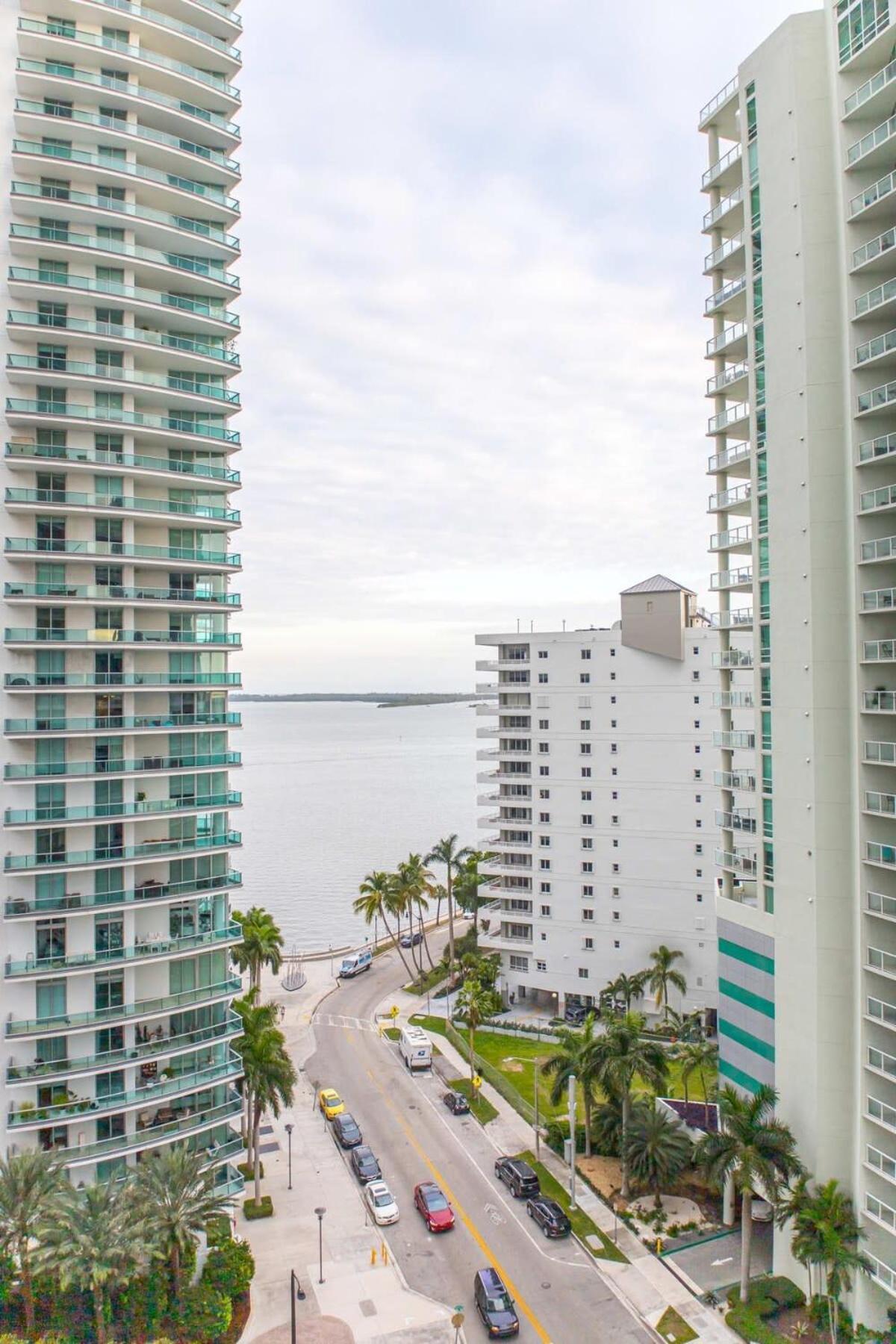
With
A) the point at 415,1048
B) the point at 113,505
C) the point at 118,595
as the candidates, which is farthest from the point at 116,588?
the point at 415,1048

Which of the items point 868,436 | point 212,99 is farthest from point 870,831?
point 212,99

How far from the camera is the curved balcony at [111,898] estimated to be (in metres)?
32.8

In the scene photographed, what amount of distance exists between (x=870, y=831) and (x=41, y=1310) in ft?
106

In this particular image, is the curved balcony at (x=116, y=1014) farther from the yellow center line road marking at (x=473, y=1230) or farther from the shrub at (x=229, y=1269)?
the yellow center line road marking at (x=473, y=1230)

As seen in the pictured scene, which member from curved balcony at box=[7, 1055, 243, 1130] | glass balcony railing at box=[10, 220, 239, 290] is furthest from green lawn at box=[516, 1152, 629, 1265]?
glass balcony railing at box=[10, 220, 239, 290]

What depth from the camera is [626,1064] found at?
3706 cm

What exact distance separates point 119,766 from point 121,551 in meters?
8.66

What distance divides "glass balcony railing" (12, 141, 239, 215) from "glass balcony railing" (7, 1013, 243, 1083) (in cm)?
3452

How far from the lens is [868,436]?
99.9 feet

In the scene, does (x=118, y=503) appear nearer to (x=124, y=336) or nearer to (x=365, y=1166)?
(x=124, y=336)

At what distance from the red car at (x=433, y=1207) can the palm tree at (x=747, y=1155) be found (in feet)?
36.1

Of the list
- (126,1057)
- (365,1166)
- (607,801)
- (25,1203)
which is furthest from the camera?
(607,801)

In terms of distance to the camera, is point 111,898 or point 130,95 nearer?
point 111,898

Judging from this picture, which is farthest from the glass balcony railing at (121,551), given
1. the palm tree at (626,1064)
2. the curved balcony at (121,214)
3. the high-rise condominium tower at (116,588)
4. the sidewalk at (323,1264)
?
the sidewalk at (323,1264)
